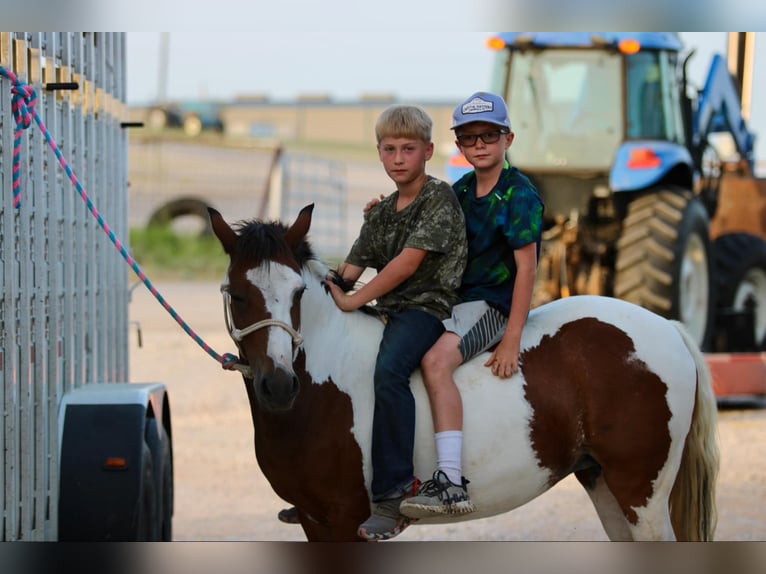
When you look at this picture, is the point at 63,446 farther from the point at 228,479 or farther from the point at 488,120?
the point at 228,479

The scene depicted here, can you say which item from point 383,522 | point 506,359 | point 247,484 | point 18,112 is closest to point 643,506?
point 506,359

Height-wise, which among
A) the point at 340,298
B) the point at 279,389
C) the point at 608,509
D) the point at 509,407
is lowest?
the point at 608,509

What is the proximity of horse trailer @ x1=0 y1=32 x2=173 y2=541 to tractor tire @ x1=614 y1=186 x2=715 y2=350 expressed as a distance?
5606 millimetres

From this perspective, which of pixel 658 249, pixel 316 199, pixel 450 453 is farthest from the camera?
pixel 316 199

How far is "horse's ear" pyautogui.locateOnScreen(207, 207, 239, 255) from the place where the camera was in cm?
401

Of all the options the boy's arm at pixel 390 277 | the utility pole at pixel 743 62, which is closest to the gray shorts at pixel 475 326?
the boy's arm at pixel 390 277

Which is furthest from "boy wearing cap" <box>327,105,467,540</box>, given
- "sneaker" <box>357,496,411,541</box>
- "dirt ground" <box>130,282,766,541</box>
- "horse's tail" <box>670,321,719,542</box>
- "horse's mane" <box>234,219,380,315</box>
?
"dirt ground" <box>130,282,766,541</box>

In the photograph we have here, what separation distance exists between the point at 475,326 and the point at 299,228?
0.78 metres

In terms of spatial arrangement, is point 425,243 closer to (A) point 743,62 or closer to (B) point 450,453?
(B) point 450,453

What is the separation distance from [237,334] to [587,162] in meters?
8.10

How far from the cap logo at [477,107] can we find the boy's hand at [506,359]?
87 cm

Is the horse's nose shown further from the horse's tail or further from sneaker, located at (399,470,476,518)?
the horse's tail

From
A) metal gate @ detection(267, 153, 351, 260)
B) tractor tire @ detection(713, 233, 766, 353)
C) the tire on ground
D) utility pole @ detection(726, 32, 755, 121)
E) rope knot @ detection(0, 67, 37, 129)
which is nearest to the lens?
rope knot @ detection(0, 67, 37, 129)

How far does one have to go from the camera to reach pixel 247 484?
319 inches
